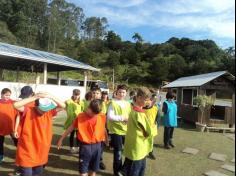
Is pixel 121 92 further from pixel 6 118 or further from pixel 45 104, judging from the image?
pixel 6 118

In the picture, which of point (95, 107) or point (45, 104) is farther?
point (95, 107)

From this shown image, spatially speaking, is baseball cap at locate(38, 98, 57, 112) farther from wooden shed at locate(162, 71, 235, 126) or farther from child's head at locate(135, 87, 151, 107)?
wooden shed at locate(162, 71, 235, 126)

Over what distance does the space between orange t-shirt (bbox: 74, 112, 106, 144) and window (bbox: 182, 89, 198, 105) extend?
42.8ft

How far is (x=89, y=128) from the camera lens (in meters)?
5.38

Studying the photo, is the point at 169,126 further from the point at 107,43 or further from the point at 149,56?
the point at 107,43

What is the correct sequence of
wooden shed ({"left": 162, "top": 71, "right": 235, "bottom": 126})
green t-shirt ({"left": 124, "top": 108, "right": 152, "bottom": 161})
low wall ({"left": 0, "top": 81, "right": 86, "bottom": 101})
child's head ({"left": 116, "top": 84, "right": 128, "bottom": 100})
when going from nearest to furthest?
green t-shirt ({"left": 124, "top": 108, "right": 152, "bottom": 161}) → child's head ({"left": 116, "top": 84, "right": 128, "bottom": 100}) → wooden shed ({"left": 162, "top": 71, "right": 235, "bottom": 126}) → low wall ({"left": 0, "top": 81, "right": 86, "bottom": 101})

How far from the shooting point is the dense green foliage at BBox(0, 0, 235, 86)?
6056cm

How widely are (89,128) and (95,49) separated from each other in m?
73.3

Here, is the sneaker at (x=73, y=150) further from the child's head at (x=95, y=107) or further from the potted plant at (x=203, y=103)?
the potted plant at (x=203, y=103)

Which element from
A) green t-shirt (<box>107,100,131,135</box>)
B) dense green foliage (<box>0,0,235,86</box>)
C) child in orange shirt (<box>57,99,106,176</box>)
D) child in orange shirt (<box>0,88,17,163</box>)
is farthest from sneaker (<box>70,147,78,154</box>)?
dense green foliage (<box>0,0,235,86</box>)

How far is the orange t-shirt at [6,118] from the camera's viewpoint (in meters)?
6.48

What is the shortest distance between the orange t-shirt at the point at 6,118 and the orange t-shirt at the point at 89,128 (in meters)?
1.84

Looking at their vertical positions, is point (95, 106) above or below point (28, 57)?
below

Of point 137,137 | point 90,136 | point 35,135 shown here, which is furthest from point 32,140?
point 137,137
